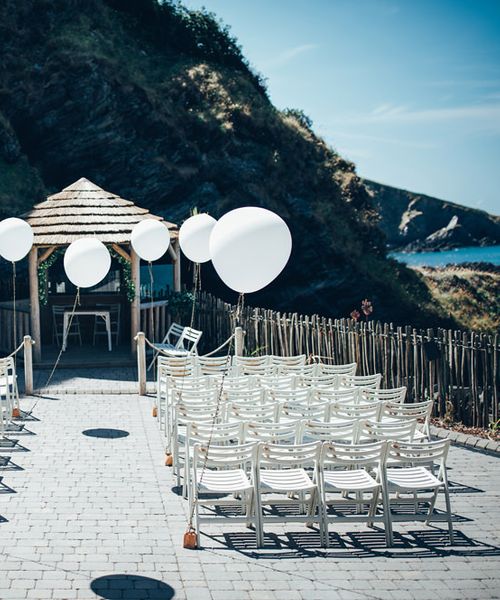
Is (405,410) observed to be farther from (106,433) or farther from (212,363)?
(106,433)

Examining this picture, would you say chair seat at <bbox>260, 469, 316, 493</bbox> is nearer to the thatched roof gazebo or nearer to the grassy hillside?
the thatched roof gazebo

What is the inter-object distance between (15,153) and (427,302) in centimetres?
1996

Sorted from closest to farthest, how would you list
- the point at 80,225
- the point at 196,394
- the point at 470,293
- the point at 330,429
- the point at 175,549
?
the point at 175,549 < the point at 330,429 < the point at 196,394 < the point at 80,225 < the point at 470,293

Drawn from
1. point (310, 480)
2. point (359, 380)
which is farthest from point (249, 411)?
point (359, 380)

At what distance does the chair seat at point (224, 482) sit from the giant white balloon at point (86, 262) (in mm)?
6860

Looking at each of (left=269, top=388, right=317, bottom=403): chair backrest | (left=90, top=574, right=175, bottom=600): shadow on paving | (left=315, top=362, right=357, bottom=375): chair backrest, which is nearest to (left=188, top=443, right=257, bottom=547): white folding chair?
(left=90, top=574, right=175, bottom=600): shadow on paving

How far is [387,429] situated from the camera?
9117 millimetres

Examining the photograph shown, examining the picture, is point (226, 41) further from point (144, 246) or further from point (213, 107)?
point (144, 246)

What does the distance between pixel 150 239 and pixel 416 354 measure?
6125 mm

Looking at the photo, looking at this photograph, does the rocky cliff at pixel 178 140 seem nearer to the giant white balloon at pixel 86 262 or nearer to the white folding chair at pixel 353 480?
the giant white balloon at pixel 86 262

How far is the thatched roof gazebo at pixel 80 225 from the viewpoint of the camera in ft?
58.4

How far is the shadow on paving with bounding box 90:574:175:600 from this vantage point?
6.71 meters

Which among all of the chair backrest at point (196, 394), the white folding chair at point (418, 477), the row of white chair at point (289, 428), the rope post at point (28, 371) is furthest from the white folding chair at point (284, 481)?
the rope post at point (28, 371)

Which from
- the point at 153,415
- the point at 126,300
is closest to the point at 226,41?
the point at 126,300
